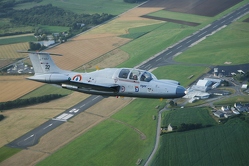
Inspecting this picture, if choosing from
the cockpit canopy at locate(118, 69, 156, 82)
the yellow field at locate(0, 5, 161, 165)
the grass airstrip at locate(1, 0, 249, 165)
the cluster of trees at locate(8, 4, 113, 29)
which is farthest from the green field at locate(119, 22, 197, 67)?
the cockpit canopy at locate(118, 69, 156, 82)

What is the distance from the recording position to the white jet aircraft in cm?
5753

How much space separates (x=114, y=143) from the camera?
83688mm

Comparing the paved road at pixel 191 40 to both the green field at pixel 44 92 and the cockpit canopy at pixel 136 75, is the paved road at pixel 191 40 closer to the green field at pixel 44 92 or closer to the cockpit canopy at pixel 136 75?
the green field at pixel 44 92

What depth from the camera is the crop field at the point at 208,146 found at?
75.4 metres

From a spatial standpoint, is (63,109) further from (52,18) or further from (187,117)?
(52,18)

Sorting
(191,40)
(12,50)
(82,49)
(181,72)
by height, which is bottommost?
(181,72)

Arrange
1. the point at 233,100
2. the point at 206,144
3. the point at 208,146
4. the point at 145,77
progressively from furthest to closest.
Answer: the point at 233,100 → the point at 206,144 → the point at 208,146 → the point at 145,77

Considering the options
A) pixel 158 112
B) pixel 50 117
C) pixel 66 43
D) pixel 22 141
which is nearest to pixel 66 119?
pixel 50 117

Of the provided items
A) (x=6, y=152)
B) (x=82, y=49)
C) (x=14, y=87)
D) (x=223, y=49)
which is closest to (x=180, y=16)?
(x=223, y=49)

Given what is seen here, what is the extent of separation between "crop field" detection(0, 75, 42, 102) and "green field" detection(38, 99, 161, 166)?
28719 millimetres

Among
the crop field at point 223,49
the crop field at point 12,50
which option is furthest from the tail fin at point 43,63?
the crop field at point 12,50

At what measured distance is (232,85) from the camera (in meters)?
107

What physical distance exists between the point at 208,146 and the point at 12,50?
8730 cm

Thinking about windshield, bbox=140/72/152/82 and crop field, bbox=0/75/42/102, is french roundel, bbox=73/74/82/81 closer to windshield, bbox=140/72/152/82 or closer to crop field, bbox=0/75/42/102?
Answer: windshield, bbox=140/72/152/82
